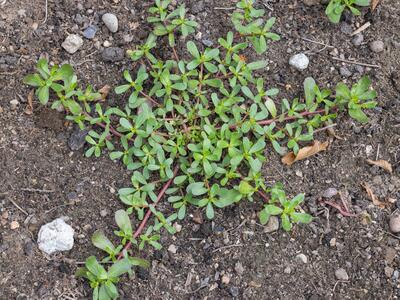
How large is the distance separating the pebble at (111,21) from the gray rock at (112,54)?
119 millimetres

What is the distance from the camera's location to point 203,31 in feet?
10.2

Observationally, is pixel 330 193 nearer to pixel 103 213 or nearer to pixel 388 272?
pixel 388 272

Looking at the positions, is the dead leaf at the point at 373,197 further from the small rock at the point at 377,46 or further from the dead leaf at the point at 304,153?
the small rock at the point at 377,46

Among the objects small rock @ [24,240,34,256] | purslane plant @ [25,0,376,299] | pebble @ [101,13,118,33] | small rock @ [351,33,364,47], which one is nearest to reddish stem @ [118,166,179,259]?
purslane plant @ [25,0,376,299]

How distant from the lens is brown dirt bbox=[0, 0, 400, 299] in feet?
9.06

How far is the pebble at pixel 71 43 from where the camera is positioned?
3.04 metres

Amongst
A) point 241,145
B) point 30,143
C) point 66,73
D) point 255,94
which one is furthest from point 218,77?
point 30,143

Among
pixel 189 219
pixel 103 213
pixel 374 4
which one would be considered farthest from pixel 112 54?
pixel 374 4

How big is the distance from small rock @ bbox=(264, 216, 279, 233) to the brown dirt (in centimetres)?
3

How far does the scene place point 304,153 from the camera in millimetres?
2934

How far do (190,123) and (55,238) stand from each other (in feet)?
2.79

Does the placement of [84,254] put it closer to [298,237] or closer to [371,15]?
[298,237]

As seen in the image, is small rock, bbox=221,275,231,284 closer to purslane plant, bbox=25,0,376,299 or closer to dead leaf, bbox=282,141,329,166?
purslane plant, bbox=25,0,376,299

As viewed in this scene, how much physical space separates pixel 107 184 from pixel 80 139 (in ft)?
0.86
